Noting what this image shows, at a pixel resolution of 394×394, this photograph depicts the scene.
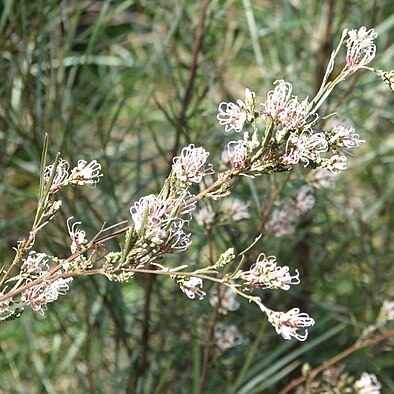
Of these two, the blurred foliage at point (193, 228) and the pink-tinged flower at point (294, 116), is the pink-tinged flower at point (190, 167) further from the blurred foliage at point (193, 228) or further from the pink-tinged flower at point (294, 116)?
the blurred foliage at point (193, 228)

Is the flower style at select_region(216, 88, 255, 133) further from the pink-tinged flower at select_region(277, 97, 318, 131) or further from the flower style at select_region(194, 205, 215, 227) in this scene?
the flower style at select_region(194, 205, 215, 227)

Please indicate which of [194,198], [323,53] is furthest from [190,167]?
[323,53]

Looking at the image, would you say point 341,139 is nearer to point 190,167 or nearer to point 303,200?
point 190,167

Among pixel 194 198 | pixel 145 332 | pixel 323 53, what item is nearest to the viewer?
pixel 194 198

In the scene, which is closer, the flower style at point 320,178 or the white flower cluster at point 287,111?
the white flower cluster at point 287,111

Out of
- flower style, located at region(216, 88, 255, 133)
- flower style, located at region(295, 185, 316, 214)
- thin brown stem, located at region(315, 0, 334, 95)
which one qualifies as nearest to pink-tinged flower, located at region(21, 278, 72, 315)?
flower style, located at region(216, 88, 255, 133)

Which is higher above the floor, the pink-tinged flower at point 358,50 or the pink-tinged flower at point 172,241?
the pink-tinged flower at point 358,50

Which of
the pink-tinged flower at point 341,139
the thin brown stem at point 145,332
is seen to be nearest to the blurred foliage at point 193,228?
the thin brown stem at point 145,332
